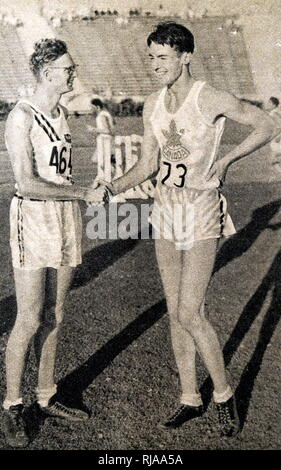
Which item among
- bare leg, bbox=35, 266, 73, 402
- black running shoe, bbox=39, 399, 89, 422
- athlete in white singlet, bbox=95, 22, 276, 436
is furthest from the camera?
black running shoe, bbox=39, 399, 89, 422

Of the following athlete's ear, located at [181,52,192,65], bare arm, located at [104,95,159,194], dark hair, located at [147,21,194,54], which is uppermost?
dark hair, located at [147,21,194,54]

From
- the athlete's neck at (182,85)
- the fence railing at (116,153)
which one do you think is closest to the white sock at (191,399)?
the athlete's neck at (182,85)

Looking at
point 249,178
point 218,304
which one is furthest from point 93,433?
point 249,178

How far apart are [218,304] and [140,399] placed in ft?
5.89

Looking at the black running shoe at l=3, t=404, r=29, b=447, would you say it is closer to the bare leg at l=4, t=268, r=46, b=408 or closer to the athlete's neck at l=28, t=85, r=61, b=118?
the bare leg at l=4, t=268, r=46, b=408

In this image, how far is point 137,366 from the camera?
165 inches

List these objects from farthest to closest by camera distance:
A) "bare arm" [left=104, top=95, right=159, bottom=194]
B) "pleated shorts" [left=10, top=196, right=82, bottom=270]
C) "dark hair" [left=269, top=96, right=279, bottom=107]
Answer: "dark hair" [left=269, top=96, right=279, bottom=107]
"bare arm" [left=104, top=95, right=159, bottom=194]
"pleated shorts" [left=10, top=196, right=82, bottom=270]

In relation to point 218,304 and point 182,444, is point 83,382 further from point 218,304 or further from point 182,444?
point 218,304

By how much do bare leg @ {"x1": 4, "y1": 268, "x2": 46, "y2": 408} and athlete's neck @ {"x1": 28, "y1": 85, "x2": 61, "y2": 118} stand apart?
0.88 metres

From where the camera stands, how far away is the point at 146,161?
3334mm

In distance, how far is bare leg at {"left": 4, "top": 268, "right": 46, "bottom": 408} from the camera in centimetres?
315

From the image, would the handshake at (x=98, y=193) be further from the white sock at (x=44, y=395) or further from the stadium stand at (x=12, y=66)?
the stadium stand at (x=12, y=66)

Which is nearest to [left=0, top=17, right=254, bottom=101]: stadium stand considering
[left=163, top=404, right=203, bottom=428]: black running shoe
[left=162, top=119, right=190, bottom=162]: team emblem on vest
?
[left=162, top=119, right=190, bottom=162]: team emblem on vest

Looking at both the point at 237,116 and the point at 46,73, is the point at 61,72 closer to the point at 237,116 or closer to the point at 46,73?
the point at 46,73
